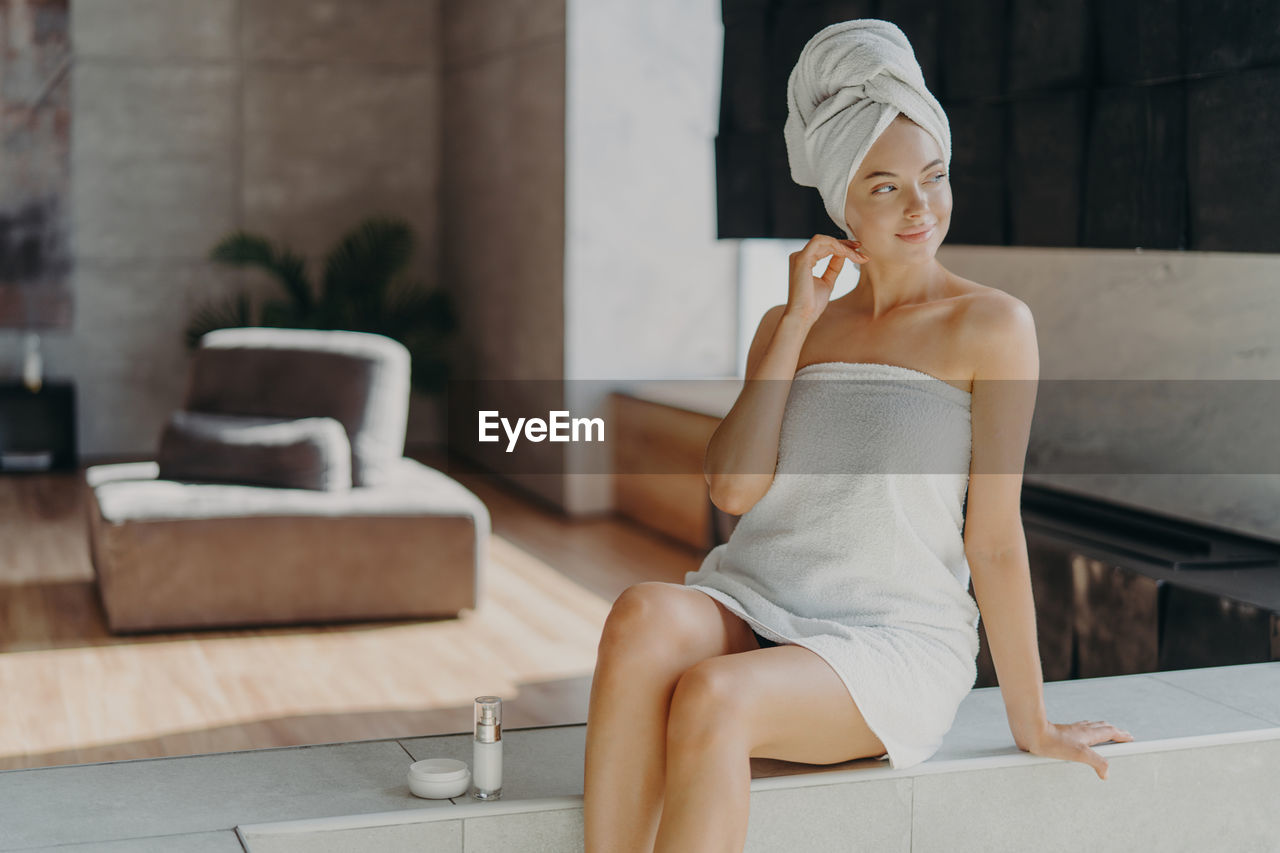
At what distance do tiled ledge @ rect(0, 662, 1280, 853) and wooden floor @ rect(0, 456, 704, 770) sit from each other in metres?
0.99

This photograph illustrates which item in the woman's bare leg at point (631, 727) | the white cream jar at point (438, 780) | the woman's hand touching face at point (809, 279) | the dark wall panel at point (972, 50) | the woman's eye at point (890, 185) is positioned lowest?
the white cream jar at point (438, 780)

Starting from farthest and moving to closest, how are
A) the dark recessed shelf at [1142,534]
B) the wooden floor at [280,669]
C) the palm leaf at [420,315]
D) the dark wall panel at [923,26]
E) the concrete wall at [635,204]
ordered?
the palm leaf at [420,315] → the concrete wall at [635,204] → the dark wall panel at [923,26] → the wooden floor at [280,669] → the dark recessed shelf at [1142,534]

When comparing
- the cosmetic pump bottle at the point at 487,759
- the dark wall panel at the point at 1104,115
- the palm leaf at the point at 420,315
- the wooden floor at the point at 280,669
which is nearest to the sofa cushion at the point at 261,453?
the wooden floor at the point at 280,669

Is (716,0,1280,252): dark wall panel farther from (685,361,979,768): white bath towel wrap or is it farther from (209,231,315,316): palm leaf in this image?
(209,231,315,316): palm leaf

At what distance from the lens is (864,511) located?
1.92 metres

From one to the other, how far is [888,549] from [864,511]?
2.4 inches

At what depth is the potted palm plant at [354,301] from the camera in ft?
23.9

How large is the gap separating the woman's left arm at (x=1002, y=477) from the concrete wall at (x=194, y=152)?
6603mm

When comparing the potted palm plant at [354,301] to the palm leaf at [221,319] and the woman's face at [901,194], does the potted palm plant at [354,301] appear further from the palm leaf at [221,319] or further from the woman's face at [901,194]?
the woman's face at [901,194]

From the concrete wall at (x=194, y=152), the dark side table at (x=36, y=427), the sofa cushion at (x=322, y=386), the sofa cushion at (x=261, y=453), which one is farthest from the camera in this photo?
the concrete wall at (x=194, y=152)

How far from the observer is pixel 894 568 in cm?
192

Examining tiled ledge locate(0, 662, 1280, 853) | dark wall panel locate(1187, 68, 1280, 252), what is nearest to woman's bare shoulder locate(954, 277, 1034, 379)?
tiled ledge locate(0, 662, 1280, 853)

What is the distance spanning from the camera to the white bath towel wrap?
1891 millimetres

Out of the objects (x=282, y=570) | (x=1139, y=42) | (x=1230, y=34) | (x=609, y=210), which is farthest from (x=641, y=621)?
→ (x=609, y=210)
